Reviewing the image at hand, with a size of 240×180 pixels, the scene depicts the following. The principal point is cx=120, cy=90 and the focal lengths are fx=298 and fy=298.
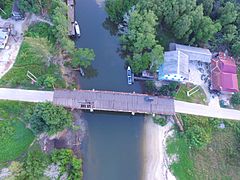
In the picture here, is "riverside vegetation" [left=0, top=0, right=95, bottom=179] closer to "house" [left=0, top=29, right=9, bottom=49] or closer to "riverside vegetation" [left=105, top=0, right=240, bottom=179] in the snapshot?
"house" [left=0, top=29, right=9, bottom=49]

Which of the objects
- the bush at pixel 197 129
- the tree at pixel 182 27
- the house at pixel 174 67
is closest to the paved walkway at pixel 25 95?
the house at pixel 174 67

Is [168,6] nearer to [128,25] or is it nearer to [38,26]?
[128,25]

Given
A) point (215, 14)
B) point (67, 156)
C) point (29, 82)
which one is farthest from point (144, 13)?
point (67, 156)

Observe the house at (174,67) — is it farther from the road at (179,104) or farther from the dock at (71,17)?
the dock at (71,17)

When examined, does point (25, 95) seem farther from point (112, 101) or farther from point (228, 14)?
point (228, 14)

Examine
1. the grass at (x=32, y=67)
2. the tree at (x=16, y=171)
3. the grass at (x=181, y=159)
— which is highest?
the grass at (x=32, y=67)

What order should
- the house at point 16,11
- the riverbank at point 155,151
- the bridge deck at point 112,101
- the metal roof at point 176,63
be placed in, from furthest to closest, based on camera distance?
1. the house at point 16,11
2. the metal roof at point 176,63
3. the bridge deck at point 112,101
4. the riverbank at point 155,151
